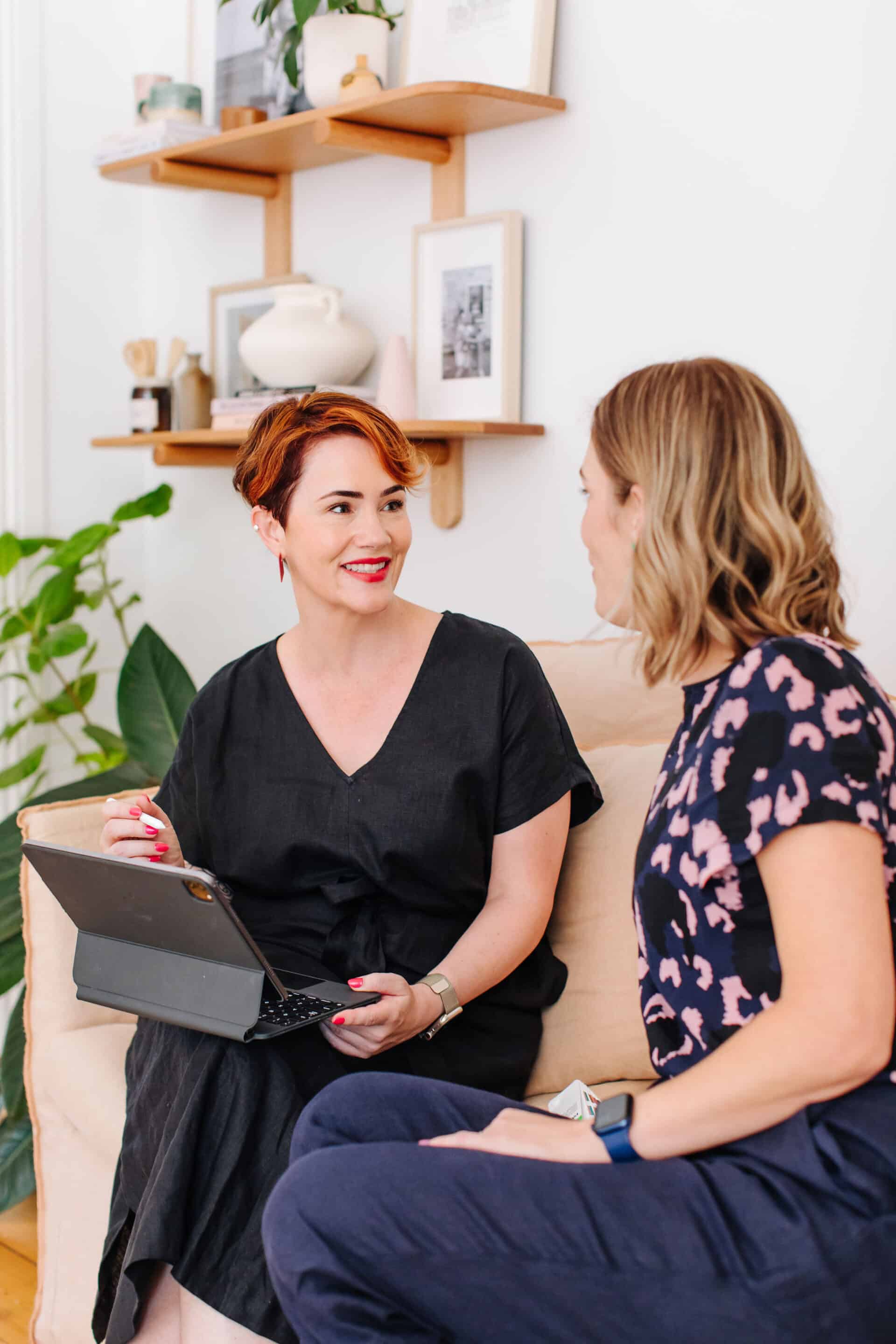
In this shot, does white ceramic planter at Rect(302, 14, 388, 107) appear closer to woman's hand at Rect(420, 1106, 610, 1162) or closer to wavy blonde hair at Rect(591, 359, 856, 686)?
wavy blonde hair at Rect(591, 359, 856, 686)

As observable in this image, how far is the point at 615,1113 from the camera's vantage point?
100 cm

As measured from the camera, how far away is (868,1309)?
92cm

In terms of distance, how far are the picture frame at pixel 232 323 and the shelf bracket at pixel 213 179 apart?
165 mm

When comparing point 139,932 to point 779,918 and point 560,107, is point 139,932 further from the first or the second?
point 560,107

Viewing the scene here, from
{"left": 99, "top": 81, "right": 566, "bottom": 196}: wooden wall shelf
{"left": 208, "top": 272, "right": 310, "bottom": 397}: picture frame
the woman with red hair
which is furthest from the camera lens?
{"left": 208, "top": 272, "right": 310, "bottom": 397}: picture frame

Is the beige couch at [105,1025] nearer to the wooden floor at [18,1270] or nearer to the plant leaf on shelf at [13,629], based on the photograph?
the wooden floor at [18,1270]

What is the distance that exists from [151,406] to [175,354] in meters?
0.12

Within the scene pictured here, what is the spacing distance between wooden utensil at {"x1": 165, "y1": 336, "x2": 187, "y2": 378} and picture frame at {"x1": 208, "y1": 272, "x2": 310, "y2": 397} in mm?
71

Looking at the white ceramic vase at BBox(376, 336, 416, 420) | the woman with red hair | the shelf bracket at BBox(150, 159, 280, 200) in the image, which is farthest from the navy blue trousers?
the shelf bracket at BBox(150, 159, 280, 200)

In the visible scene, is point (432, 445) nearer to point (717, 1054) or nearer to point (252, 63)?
point (252, 63)

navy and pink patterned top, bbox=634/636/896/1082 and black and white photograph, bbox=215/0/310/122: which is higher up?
black and white photograph, bbox=215/0/310/122

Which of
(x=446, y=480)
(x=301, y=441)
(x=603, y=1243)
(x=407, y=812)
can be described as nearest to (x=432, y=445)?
(x=446, y=480)

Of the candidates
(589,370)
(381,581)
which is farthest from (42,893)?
(589,370)

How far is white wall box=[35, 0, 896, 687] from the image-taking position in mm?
1812
